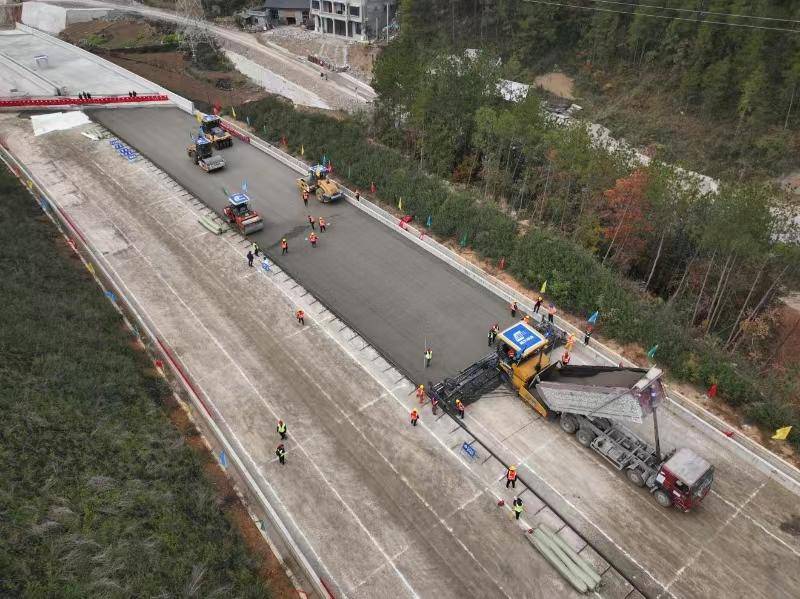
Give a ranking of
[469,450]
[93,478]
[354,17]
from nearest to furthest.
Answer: [93,478]
[469,450]
[354,17]

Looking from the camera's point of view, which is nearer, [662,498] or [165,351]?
[662,498]

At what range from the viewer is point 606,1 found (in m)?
65.8

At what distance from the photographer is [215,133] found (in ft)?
148

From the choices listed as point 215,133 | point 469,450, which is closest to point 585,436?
point 469,450

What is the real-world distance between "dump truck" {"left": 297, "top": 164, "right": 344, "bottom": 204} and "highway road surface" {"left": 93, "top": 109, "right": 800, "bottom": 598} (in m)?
0.90

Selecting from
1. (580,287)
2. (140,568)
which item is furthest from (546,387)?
(140,568)

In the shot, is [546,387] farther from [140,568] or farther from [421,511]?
[140,568]

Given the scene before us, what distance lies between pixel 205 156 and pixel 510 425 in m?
32.4

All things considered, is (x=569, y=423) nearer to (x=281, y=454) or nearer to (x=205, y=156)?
(x=281, y=454)

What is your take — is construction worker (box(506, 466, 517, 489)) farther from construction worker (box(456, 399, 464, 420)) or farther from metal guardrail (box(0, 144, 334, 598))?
metal guardrail (box(0, 144, 334, 598))

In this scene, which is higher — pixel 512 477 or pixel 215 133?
pixel 215 133

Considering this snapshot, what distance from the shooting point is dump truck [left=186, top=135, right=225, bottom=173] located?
4084 centimetres

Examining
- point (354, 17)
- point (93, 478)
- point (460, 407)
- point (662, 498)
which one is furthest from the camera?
point (354, 17)

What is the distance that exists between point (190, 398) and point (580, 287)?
2008 centimetres
